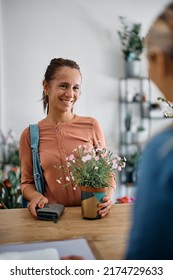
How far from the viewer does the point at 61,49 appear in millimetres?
3238

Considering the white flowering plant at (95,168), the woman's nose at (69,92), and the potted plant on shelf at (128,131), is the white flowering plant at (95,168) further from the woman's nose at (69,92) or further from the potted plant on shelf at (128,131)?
the potted plant on shelf at (128,131)

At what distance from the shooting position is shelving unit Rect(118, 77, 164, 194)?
11.9 feet

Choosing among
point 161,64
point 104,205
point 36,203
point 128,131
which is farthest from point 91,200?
point 128,131

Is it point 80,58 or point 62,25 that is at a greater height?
point 62,25

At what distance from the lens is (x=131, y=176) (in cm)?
362

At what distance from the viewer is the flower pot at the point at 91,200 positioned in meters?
1.05

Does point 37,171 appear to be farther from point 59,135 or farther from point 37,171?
point 59,135

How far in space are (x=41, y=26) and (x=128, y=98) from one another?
1.19m

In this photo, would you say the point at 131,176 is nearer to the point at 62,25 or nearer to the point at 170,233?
the point at 62,25

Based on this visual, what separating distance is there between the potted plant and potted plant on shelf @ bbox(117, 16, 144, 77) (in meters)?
2.63

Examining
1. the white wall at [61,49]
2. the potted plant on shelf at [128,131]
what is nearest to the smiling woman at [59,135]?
the white wall at [61,49]

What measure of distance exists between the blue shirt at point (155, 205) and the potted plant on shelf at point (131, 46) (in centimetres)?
316
